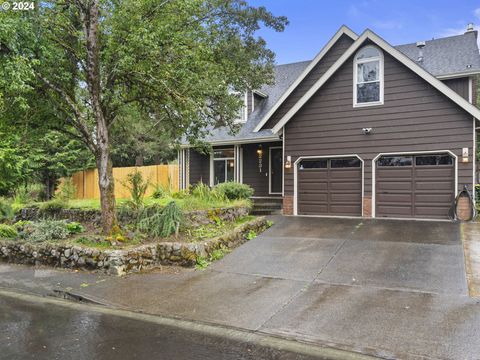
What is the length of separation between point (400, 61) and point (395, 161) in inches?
123

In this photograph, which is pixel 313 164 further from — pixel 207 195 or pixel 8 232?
pixel 8 232

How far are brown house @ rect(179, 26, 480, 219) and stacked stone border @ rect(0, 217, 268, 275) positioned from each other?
5.40 m

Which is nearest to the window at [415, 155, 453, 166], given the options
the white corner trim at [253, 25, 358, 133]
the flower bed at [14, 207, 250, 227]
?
the white corner trim at [253, 25, 358, 133]

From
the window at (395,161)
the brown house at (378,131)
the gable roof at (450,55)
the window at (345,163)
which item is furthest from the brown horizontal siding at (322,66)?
the window at (395,161)

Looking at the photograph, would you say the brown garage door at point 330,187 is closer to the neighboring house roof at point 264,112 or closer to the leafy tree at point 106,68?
the neighboring house roof at point 264,112

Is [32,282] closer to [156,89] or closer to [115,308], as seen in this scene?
[115,308]

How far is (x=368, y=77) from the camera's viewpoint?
483 inches

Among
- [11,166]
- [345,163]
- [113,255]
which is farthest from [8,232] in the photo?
[345,163]

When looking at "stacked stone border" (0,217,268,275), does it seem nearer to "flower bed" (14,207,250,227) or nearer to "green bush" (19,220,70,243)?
"green bush" (19,220,70,243)

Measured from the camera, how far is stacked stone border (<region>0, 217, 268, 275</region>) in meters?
7.56

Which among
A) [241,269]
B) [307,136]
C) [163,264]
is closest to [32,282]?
[163,264]

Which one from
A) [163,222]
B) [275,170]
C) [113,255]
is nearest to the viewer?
[113,255]

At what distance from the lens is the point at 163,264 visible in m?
7.98

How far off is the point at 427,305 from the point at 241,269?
3.49 m
